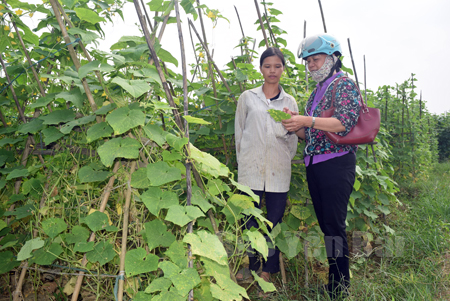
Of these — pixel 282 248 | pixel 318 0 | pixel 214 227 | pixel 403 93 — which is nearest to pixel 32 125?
pixel 214 227

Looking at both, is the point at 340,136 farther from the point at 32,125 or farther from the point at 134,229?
the point at 32,125

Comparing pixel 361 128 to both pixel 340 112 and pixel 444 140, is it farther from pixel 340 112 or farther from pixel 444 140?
pixel 444 140

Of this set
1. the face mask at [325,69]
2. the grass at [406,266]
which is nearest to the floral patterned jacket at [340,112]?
the face mask at [325,69]

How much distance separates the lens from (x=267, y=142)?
2.41 metres

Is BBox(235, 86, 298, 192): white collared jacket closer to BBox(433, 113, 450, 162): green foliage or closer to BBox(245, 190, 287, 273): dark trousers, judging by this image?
BBox(245, 190, 287, 273): dark trousers

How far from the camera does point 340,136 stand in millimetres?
2131

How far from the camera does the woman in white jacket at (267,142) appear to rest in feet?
7.89

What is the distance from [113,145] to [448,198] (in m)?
4.73

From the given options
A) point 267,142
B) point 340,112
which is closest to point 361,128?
point 340,112

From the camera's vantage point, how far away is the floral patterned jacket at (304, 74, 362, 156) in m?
2.08

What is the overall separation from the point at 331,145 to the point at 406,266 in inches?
68.0

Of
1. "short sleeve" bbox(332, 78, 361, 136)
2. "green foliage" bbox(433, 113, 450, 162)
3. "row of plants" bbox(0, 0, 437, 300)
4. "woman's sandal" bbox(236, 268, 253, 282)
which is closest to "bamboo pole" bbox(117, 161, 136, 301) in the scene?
"row of plants" bbox(0, 0, 437, 300)

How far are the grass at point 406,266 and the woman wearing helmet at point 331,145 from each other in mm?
337

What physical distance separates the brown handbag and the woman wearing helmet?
0.04 meters
